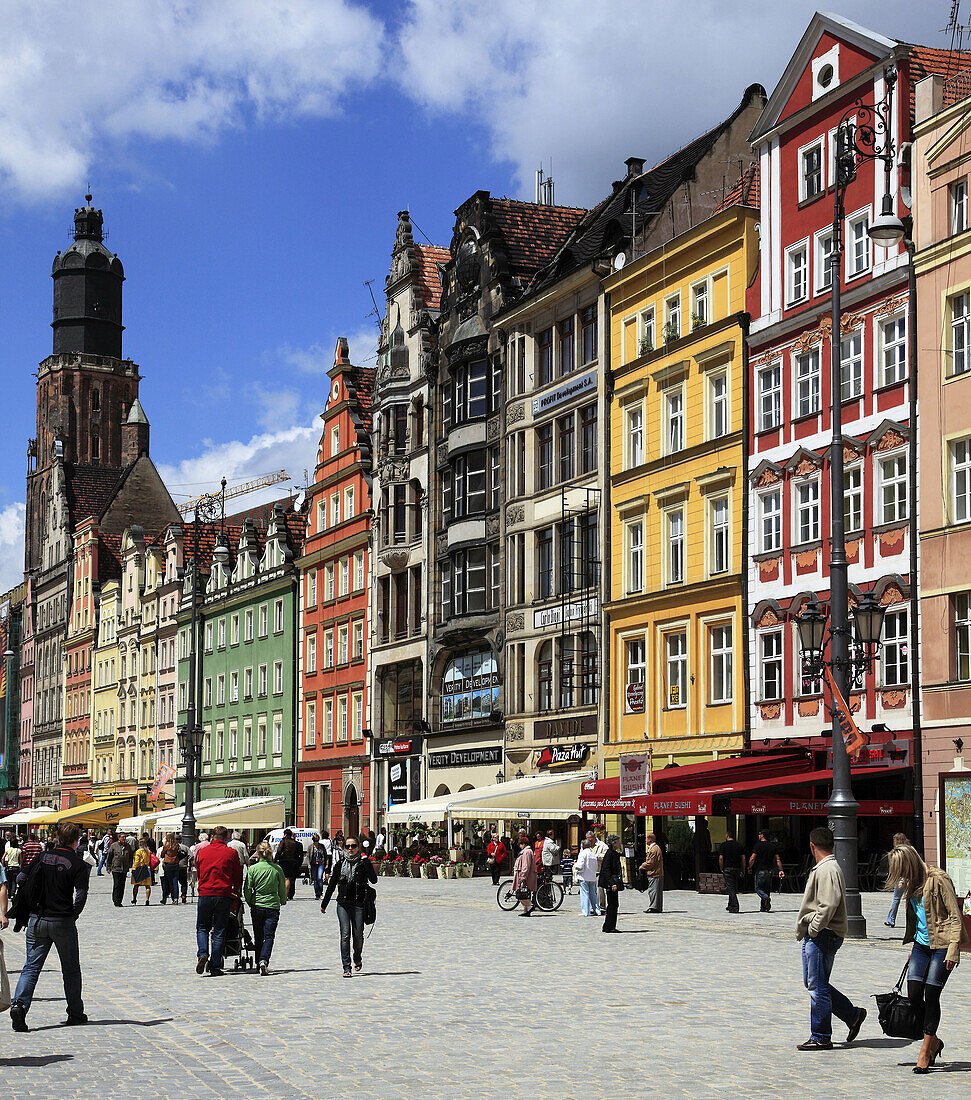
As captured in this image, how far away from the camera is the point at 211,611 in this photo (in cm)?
8938

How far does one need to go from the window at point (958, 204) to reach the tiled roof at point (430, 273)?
29.3 metres

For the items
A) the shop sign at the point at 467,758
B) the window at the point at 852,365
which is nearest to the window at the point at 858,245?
the window at the point at 852,365

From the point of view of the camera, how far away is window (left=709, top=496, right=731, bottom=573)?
4528 cm

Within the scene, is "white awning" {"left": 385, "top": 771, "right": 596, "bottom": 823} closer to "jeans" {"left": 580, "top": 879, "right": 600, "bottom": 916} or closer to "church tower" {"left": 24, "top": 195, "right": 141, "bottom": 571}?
"jeans" {"left": 580, "top": 879, "right": 600, "bottom": 916}

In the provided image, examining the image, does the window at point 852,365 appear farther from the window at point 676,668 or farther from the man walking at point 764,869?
the man walking at point 764,869

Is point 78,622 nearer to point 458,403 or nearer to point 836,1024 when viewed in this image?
point 458,403

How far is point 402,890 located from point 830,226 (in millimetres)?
19697

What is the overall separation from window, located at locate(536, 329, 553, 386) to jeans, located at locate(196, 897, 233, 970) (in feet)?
120

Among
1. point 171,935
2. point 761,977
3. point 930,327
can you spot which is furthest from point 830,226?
point 761,977

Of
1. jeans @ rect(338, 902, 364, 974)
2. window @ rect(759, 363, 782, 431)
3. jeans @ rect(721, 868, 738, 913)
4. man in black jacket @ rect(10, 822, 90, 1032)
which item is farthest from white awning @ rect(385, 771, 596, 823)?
man in black jacket @ rect(10, 822, 90, 1032)

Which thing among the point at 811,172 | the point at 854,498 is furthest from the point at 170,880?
the point at 811,172

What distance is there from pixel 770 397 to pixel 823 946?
31293mm

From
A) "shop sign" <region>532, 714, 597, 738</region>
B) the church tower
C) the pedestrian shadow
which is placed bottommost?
the pedestrian shadow

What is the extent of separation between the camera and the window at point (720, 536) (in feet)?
149
